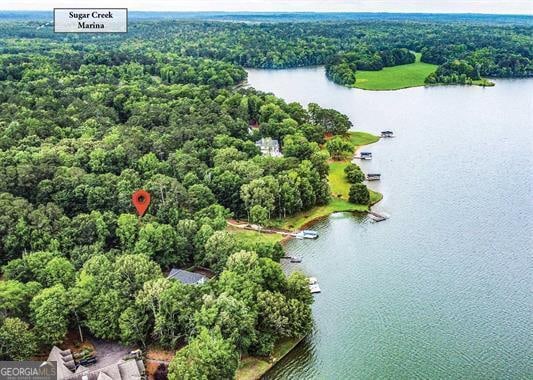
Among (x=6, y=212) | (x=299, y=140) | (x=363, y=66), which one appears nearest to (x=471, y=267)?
(x=299, y=140)

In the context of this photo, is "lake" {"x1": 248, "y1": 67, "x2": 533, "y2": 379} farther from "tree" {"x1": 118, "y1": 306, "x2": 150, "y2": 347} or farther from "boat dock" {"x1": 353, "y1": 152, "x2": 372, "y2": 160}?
"tree" {"x1": 118, "y1": 306, "x2": 150, "y2": 347}

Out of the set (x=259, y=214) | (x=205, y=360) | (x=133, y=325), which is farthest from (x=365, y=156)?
(x=205, y=360)

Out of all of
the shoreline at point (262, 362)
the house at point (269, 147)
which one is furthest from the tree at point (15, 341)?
the house at point (269, 147)

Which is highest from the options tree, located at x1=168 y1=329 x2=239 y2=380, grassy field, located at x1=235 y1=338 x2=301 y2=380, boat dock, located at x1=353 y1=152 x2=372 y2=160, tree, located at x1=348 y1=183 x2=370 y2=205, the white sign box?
the white sign box

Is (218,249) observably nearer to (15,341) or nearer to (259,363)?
(259,363)

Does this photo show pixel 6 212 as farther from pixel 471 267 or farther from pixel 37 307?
pixel 471 267

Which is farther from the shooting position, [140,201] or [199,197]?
[199,197]

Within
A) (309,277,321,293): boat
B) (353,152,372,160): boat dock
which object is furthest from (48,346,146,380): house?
(353,152,372,160): boat dock
